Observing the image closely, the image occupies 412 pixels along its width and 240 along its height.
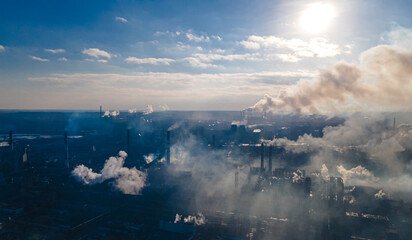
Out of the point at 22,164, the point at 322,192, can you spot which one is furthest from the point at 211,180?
the point at 22,164

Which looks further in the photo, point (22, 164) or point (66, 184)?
point (22, 164)

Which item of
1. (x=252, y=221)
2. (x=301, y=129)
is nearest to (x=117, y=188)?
(x=252, y=221)

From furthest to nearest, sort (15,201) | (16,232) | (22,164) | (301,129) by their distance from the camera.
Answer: (301,129) < (22,164) < (15,201) < (16,232)

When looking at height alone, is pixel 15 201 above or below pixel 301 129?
below

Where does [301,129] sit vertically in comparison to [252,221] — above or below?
above

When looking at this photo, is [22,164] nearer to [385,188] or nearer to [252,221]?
[252,221]

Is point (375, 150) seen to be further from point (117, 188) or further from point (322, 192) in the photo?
point (117, 188)

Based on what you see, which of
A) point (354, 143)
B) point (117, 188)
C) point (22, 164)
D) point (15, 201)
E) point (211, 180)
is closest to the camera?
point (15, 201)

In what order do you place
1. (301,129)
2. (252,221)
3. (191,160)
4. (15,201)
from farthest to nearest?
(301,129)
(191,160)
(15,201)
(252,221)

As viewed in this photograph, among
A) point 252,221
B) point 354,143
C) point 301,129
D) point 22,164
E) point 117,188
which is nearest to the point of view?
point 252,221
